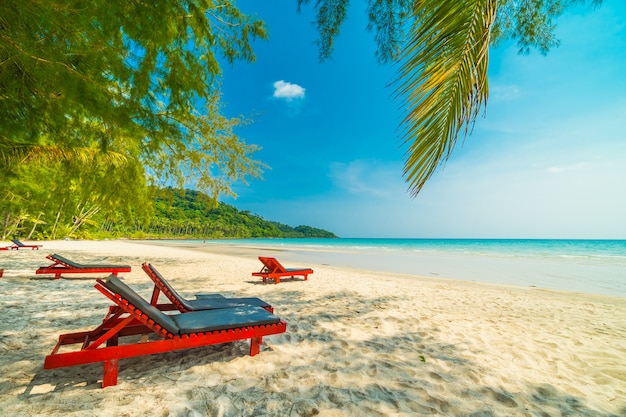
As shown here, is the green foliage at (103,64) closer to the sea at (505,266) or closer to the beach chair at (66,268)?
the beach chair at (66,268)

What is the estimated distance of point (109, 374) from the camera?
2406 mm

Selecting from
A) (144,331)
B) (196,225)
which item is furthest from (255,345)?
(196,225)

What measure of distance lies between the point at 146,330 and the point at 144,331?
0.20ft

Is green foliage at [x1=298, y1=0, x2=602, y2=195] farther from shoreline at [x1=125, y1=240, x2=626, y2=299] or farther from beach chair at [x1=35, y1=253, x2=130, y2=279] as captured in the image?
shoreline at [x1=125, y1=240, x2=626, y2=299]

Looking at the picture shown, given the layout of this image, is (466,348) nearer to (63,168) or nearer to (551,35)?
(551,35)

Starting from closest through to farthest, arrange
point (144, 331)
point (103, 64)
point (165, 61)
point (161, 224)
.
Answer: point (144, 331)
point (103, 64)
point (165, 61)
point (161, 224)

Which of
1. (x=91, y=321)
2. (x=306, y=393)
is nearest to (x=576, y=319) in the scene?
(x=306, y=393)

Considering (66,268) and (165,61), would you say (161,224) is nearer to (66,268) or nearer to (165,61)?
(66,268)

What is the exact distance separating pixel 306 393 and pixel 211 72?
578 cm

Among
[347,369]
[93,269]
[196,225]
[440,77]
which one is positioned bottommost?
[347,369]

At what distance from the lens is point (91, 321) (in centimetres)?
418

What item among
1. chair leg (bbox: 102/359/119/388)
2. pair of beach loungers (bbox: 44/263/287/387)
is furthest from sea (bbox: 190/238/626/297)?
chair leg (bbox: 102/359/119/388)

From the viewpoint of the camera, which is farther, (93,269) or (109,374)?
(93,269)

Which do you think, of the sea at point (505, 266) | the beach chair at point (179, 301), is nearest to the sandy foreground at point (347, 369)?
the beach chair at point (179, 301)
